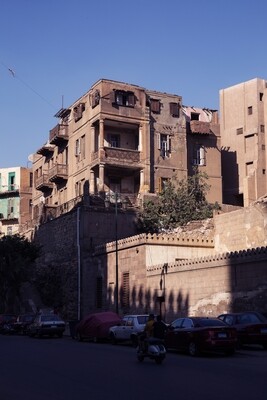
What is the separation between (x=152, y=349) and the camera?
17.3 meters

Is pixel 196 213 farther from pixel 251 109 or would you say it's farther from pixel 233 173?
pixel 251 109

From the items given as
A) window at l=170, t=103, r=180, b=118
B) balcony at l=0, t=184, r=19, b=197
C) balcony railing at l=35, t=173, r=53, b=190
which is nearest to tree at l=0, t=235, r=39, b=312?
balcony railing at l=35, t=173, r=53, b=190

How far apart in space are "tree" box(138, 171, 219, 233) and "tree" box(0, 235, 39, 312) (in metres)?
10.0

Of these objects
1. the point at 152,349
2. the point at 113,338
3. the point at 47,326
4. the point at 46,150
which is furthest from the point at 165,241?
the point at 46,150

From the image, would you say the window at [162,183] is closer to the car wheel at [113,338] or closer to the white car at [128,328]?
the car wheel at [113,338]

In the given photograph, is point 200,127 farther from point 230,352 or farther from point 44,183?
point 230,352

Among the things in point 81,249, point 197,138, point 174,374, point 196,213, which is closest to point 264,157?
point 197,138

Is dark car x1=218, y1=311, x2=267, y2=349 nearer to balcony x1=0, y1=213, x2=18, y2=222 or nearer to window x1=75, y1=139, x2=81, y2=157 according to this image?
window x1=75, y1=139, x2=81, y2=157

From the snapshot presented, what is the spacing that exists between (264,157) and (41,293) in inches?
1010

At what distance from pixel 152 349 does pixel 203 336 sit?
2.70 m

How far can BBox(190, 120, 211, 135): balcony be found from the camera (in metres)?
54.1

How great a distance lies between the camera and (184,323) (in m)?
21.0

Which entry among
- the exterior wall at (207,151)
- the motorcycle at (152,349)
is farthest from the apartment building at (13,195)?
the motorcycle at (152,349)

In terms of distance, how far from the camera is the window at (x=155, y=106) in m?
52.2
